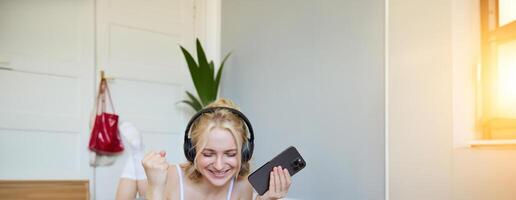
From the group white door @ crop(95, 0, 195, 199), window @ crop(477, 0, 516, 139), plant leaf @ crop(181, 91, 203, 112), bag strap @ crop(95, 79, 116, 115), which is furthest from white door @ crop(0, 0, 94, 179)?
window @ crop(477, 0, 516, 139)

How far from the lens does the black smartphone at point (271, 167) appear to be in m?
1.41

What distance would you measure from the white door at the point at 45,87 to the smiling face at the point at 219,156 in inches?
83.3

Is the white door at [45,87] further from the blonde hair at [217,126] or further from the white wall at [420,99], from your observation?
the white wall at [420,99]

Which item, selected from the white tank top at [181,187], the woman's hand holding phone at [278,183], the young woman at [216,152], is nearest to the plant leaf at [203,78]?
the white tank top at [181,187]

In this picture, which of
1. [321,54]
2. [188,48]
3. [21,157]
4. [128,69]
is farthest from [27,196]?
[321,54]

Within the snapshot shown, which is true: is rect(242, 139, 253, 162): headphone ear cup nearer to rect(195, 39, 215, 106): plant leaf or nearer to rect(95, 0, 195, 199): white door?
rect(195, 39, 215, 106): plant leaf

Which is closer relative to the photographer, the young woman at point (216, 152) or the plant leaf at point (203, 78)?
the young woman at point (216, 152)

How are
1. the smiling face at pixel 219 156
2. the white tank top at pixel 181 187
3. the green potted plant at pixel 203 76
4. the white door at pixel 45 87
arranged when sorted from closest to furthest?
the smiling face at pixel 219 156, the white tank top at pixel 181 187, the white door at pixel 45 87, the green potted plant at pixel 203 76

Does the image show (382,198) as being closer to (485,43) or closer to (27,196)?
(485,43)

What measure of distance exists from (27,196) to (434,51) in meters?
2.53

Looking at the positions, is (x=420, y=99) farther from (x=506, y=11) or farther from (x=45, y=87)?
(x=45, y=87)

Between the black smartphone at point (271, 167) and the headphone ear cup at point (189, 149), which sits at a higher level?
the headphone ear cup at point (189, 149)

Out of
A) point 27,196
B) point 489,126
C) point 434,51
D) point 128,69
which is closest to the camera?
point 489,126

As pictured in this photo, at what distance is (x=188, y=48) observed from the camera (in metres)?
3.97
